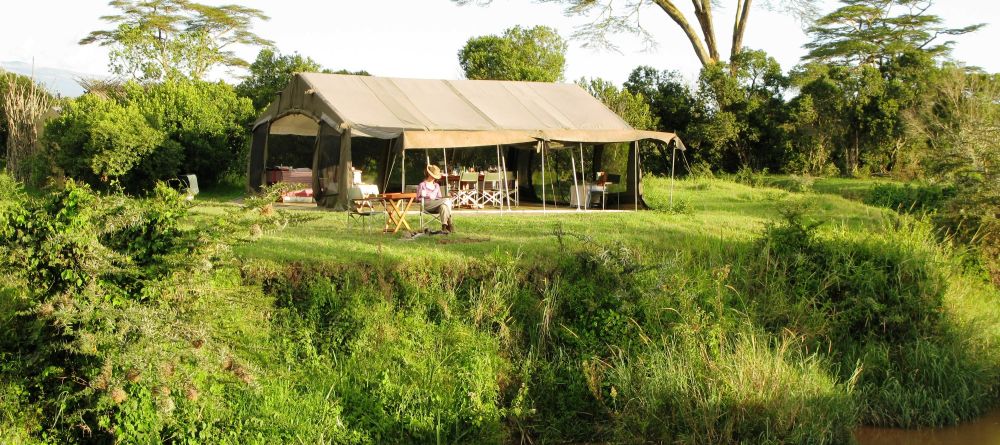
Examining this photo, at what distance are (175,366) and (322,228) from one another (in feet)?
15.5

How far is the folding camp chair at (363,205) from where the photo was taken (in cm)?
1059

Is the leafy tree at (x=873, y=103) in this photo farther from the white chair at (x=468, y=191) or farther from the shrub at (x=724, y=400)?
the shrub at (x=724, y=400)

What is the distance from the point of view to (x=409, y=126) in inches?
581

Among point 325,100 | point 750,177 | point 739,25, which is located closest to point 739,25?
point 739,25

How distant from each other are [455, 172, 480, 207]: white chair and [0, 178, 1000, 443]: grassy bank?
510 centimetres

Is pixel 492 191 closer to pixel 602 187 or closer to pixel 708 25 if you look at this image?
→ pixel 602 187

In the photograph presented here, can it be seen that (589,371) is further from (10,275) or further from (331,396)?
(10,275)

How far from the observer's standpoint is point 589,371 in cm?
790

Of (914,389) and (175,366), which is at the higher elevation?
(175,366)

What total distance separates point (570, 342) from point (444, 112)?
26.6 ft

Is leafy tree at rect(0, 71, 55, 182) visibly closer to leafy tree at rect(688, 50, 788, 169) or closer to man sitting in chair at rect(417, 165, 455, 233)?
man sitting in chair at rect(417, 165, 455, 233)

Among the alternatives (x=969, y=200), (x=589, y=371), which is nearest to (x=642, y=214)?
(x=969, y=200)

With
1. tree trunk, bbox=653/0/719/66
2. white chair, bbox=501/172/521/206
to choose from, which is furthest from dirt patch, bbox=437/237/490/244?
tree trunk, bbox=653/0/719/66

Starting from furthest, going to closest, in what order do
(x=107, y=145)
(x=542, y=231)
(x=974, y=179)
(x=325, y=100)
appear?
(x=107, y=145) → (x=325, y=100) → (x=974, y=179) → (x=542, y=231)
